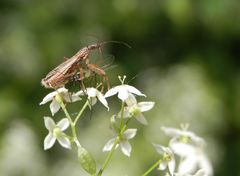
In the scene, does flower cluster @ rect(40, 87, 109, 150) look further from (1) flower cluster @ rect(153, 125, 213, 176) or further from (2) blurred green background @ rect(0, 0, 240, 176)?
(2) blurred green background @ rect(0, 0, 240, 176)

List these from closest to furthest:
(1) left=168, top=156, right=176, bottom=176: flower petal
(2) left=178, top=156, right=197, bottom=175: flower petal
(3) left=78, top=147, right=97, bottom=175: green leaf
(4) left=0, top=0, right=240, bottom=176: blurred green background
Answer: (3) left=78, top=147, right=97, bottom=175: green leaf → (1) left=168, top=156, right=176, bottom=176: flower petal → (2) left=178, top=156, right=197, bottom=175: flower petal → (4) left=0, top=0, right=240, bottom=176: blurred green background

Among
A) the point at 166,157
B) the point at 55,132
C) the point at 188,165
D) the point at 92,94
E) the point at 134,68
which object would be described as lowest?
the point at 134,68

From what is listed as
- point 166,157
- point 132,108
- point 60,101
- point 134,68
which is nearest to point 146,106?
point 132,108

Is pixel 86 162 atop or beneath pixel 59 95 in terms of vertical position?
beneath

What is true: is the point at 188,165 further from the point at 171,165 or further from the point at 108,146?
the point at 108,146

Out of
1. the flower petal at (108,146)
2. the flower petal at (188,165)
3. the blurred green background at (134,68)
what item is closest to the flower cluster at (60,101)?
the flower petal at (108,146)

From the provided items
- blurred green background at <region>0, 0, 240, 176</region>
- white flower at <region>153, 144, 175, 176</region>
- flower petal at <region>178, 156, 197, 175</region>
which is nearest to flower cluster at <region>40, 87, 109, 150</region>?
white flower at <region>153, 144, 175, 176</region>

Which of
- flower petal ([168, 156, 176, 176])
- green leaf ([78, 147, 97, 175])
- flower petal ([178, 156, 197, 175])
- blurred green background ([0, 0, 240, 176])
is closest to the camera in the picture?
green leaf ([78, 147, 97, 175])
